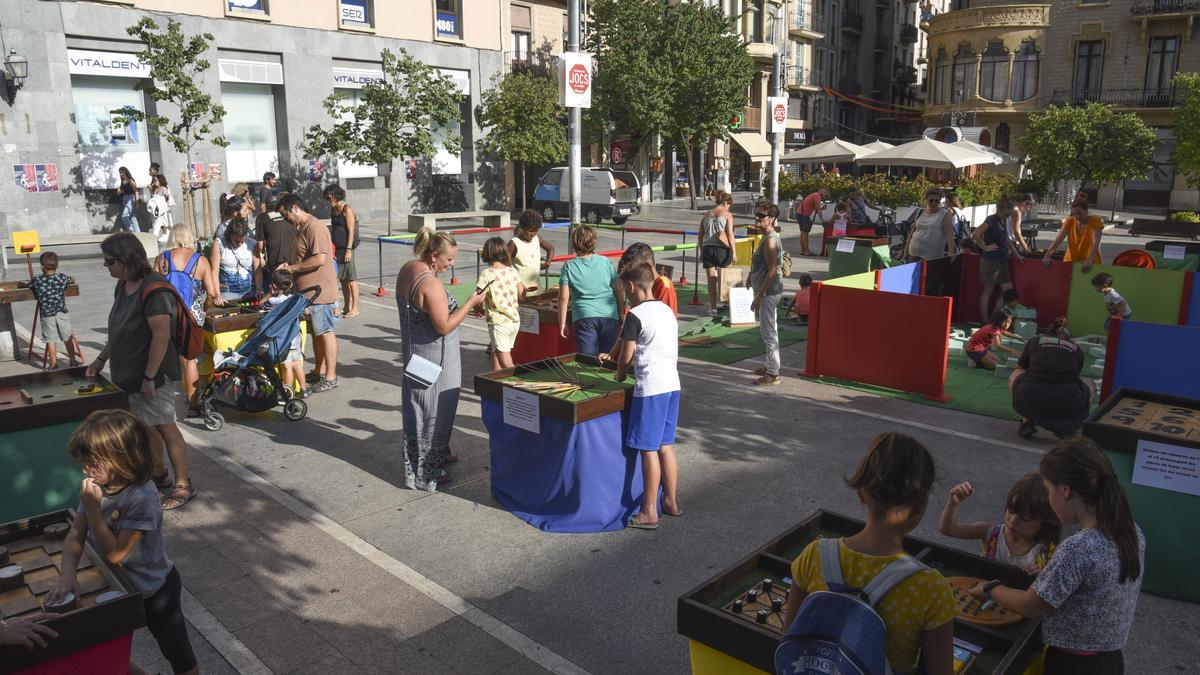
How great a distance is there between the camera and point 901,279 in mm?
12719

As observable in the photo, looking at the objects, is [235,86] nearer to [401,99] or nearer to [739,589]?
[401,99]

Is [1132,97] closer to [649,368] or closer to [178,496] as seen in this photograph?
[649,368]

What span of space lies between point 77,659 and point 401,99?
25117 millimetres

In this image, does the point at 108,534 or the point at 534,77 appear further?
the point at 534,77

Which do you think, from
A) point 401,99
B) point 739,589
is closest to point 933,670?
point 739,589

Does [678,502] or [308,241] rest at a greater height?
[308,241]

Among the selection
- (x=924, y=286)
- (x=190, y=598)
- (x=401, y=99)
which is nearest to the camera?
(x=190, y=598)

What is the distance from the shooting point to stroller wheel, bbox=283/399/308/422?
8.89 m

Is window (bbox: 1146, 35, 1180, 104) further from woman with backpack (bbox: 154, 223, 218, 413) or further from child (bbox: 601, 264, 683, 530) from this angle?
woman with backpack (bbox: 154, 223, 218, 413)

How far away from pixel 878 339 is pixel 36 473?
27.1 ft

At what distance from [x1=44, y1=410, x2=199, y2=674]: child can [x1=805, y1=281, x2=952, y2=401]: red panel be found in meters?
8.09

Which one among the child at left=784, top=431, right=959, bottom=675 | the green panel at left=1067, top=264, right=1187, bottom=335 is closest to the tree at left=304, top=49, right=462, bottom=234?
the green panel at left=1067, top=264, right=1187, bottom=335

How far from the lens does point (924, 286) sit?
44.3ft

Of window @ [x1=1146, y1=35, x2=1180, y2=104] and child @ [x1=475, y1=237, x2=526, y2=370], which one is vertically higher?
window @ [x1=1146, y1=35, x2=1180, y2=104]
